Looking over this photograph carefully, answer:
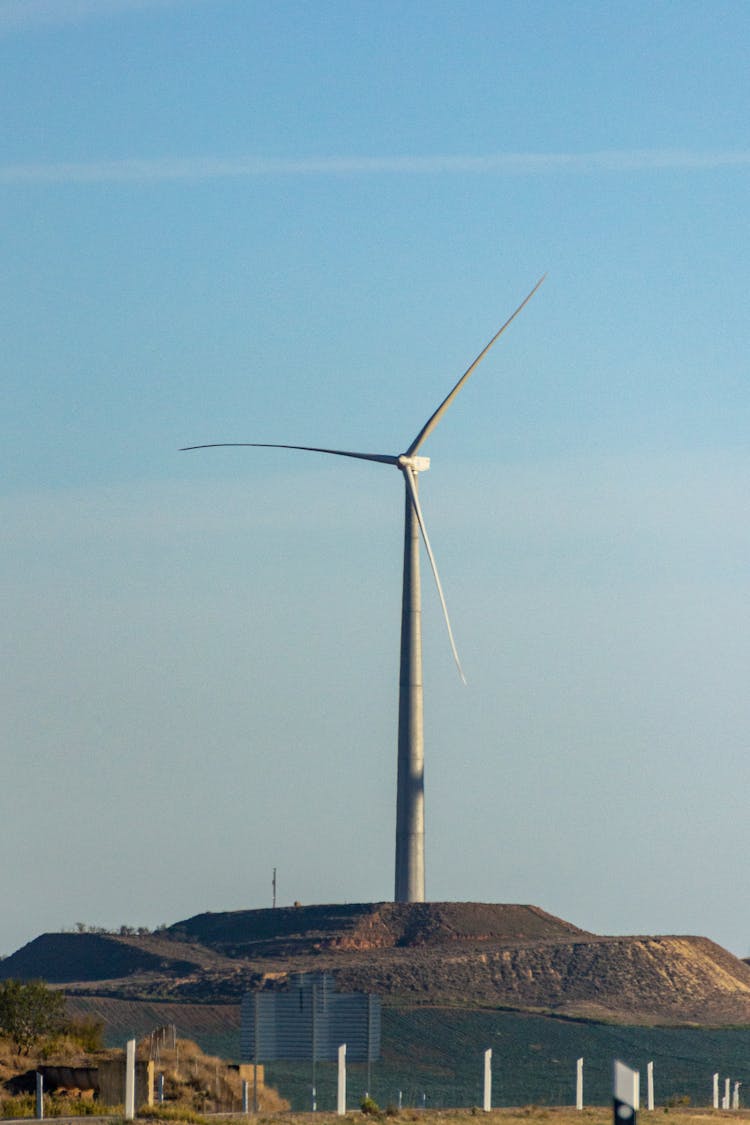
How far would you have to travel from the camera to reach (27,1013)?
183 feet

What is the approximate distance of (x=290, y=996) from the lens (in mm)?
44719

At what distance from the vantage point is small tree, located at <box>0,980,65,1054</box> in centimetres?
5491

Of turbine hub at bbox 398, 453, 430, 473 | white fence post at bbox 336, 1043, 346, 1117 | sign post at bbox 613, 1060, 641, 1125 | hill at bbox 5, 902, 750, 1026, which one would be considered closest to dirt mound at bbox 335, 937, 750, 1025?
hill at bbox 5, 902, 750, 1026

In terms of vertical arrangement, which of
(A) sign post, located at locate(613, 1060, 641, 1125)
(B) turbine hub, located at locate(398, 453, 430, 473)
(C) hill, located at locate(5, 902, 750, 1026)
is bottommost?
(A) sign post, located at locate(613, 1060, 641, 1125)

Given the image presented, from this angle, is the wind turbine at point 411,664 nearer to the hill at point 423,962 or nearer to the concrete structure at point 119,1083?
the hill at point 423,962

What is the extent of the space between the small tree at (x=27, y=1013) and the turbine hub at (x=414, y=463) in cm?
6126

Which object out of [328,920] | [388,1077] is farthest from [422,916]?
[388,1077]

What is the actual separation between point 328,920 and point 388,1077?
55694 mm

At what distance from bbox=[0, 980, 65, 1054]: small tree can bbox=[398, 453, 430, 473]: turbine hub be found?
61.3 meters

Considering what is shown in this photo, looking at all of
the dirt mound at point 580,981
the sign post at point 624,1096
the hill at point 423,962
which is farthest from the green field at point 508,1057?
the sign post at point 624,1096

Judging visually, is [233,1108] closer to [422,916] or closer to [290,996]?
[290,996]

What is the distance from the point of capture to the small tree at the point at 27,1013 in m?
54.9

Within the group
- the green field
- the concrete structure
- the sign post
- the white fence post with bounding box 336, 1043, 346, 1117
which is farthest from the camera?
the green field

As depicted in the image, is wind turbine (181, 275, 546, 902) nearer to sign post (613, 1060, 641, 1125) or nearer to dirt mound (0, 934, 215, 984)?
dirt mound (0, 934, 215, 984)
